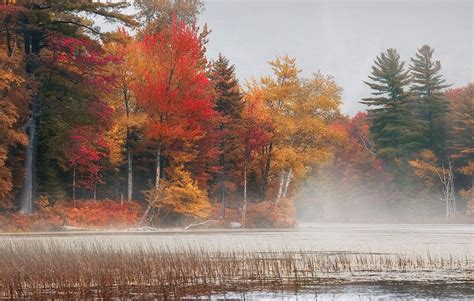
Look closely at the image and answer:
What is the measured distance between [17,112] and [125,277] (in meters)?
24.8

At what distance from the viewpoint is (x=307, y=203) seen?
8850 cm

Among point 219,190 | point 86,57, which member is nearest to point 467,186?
point 219,190

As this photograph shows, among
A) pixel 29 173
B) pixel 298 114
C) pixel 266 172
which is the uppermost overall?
pixel 298 114

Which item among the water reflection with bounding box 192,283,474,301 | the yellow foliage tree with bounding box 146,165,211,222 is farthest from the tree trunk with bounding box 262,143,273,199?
the water reflection with bounding box 192,283,474,301

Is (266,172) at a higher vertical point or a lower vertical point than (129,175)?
higher

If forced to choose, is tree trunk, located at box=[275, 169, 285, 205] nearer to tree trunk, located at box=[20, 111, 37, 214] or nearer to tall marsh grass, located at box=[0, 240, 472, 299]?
tree trunk, located at box=[20, 111, 37, 214]

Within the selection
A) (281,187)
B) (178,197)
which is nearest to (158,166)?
(178,197)

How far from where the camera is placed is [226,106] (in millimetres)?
50719

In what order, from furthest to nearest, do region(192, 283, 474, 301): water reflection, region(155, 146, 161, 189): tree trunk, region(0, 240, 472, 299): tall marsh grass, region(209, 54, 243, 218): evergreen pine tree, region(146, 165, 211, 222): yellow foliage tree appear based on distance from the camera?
region(209, 54, 243, 218): evergreen pine tree < region(155, 146, 161, 189): tree trunk < region(146, 165, 211, 222): yellow foliage tree < region(0, 240, 472, 299): tall marsh grass < region(192, 283, 474, 301): water reflection

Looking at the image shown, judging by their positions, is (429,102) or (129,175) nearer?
(129,175)

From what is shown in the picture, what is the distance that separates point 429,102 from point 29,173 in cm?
4838

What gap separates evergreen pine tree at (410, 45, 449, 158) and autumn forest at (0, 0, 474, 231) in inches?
A: 132

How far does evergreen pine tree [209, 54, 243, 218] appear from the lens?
5031 centimetres

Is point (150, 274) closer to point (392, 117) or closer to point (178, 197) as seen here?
point (178, 197)
